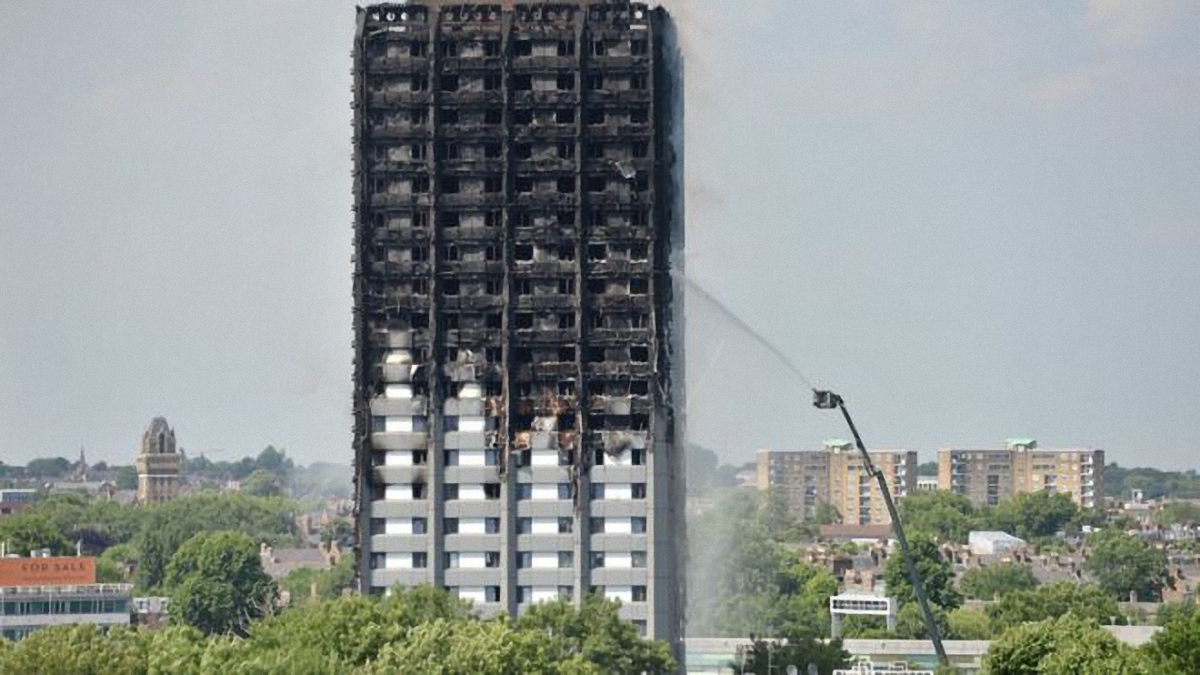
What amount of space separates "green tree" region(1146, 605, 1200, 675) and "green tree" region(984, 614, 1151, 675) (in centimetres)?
1130

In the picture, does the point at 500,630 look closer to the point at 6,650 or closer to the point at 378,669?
the point at 378,669

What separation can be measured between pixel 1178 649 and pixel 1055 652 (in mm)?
23643

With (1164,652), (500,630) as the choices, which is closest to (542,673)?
(500,630)

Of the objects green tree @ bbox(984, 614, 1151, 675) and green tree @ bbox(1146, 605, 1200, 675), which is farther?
green tree @ bbox(984, 614, 1151, 675)

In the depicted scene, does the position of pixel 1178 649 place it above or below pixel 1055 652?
above

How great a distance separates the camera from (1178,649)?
16988 cm

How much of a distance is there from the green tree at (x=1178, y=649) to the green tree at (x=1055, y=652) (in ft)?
37.1

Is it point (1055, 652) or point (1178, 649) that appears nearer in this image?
point (1178, 649)

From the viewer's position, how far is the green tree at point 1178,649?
550ft

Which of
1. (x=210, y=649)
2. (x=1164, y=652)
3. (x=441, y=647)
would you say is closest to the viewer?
(x=1164, y=652)

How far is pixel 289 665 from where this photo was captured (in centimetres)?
18150

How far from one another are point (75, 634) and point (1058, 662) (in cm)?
5169

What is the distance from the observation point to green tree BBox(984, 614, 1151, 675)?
188500 millimetres

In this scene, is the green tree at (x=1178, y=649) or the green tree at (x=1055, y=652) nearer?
the green tree at (x=1178, y=649)
